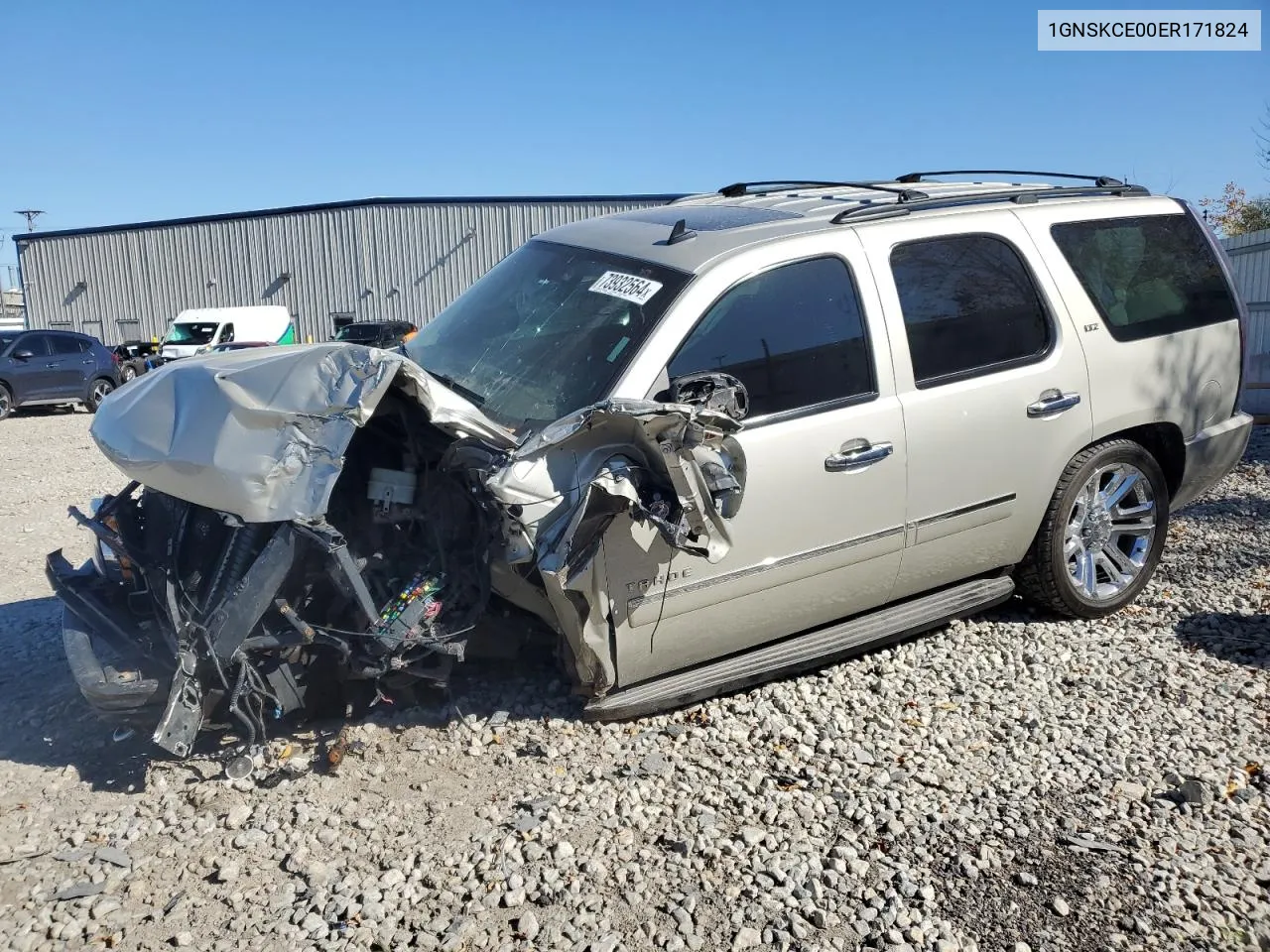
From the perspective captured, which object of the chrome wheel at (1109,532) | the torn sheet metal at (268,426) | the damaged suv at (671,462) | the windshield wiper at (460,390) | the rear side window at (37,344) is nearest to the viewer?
the torn sheet metal at (268,426)

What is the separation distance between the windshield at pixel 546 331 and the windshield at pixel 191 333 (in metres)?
24.6

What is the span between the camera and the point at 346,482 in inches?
159

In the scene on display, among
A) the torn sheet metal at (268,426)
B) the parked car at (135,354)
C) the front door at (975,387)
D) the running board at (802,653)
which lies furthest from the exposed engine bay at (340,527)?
the parked car at (135,354)

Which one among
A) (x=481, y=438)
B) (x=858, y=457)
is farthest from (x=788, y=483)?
(x=481, y=438)

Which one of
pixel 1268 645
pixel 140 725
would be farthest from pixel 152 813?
pixel 1268 645

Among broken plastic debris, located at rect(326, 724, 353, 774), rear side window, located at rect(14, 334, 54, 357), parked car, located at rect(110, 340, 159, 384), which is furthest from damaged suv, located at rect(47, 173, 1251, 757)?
parked car, located at rect(110, 340, 159, 384)

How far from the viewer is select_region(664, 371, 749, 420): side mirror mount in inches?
153

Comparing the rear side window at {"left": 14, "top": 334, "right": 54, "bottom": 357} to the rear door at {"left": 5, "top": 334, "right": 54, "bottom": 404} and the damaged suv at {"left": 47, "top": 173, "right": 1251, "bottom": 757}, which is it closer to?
the rear door at {"left": 5, "top": 334, "right": 54, "bottom": 404}

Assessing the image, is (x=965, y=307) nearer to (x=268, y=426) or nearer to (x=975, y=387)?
(x=975, y=387)

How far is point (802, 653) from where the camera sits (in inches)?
170

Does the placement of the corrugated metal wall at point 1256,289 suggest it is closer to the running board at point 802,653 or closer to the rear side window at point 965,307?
the rear side window at point 965,307

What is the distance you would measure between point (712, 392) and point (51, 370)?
17744mm

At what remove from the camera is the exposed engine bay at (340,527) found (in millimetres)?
3520

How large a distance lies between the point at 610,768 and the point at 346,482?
4.83 ft
